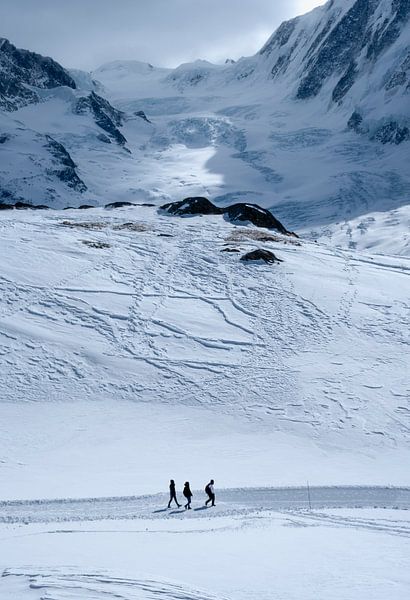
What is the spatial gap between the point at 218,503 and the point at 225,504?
217 mm

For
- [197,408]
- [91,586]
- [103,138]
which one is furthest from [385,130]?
[91,586]

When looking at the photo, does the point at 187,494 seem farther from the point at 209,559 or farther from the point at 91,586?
the point at 91,586

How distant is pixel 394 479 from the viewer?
72.9ft

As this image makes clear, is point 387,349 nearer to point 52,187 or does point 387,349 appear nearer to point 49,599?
point 49,599

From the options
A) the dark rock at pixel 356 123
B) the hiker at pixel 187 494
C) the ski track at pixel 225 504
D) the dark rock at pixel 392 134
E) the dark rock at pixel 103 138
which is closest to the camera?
the ski track at pixel 225 504

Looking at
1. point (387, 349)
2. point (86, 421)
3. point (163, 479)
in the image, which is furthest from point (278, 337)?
point (163, 479)

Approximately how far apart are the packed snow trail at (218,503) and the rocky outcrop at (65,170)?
390ft

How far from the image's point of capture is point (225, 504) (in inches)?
768

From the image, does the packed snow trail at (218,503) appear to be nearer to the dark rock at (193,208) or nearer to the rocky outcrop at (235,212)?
the rocky outcrop at (235,212)

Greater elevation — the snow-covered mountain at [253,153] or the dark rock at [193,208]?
the snow-covered mountain at [253,153]

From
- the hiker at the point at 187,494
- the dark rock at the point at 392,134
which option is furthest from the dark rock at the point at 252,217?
the dark rock at the point at 392,134

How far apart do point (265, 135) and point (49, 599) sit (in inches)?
6964

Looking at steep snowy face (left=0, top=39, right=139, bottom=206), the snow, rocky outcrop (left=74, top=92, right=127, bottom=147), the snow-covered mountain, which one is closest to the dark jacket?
the snow

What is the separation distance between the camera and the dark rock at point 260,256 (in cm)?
4478
